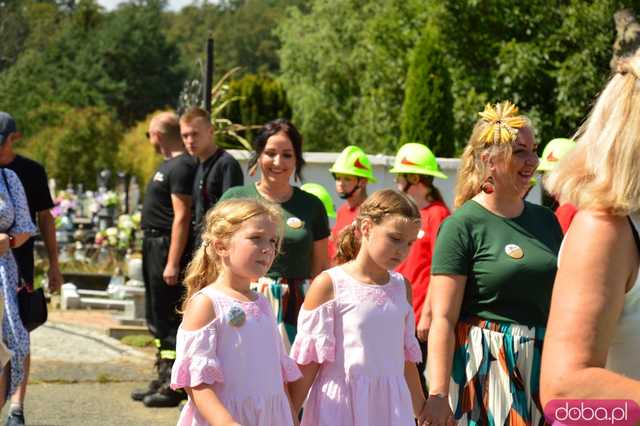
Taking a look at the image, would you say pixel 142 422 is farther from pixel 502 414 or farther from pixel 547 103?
pixel 547 103

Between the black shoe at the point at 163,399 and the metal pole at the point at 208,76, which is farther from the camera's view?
the metal pole at the point at 208,76

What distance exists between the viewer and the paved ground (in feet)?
26.0

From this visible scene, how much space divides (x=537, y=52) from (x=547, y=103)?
1559mm

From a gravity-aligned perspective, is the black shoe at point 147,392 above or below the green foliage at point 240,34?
above

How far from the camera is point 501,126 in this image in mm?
4602

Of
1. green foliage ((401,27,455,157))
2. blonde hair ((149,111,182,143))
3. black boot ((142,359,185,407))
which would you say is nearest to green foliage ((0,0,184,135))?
green foliage ((401,27,455,157))

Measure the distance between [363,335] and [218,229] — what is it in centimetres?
73

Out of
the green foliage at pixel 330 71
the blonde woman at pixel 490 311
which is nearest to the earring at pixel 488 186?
the blonde woman at pixel 490 311

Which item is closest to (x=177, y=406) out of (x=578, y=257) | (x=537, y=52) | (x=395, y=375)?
(x=395, y=375)

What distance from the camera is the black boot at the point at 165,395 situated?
829cm

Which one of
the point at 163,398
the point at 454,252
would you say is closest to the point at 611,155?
the point at 454,252

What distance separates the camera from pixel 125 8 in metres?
75.2

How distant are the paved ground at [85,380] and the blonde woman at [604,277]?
5672mm

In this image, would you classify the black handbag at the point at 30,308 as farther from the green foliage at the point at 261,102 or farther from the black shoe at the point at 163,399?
the green foliage at the point at 261,102
